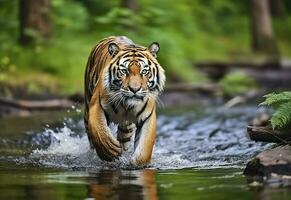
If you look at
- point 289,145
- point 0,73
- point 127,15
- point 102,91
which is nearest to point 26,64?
point 0,73

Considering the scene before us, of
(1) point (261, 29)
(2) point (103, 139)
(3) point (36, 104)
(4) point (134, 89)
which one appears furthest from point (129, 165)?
(1) point (261, 29)

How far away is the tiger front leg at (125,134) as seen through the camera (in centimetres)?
995

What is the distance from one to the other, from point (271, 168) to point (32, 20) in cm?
1323

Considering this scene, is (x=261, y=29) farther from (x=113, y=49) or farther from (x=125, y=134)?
(x=113, y=49)

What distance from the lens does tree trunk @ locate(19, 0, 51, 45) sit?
19.4m

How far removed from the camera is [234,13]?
123 feet

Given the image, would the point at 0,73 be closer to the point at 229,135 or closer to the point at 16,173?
the point at 229,135

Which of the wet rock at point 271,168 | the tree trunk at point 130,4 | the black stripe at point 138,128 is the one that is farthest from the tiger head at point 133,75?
the tree trunk at point 130,4

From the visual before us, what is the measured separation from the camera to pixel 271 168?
7305mm

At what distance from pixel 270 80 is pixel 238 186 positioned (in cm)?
1826

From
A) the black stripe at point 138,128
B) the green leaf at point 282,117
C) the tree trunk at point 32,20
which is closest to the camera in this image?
the green leaf at point 282,117

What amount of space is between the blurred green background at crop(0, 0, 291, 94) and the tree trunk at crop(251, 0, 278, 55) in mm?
386

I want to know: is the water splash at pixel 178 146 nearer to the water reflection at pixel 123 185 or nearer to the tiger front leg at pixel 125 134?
the tiger front leg at pixel 125 134

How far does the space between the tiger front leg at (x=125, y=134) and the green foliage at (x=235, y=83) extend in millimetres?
11998
